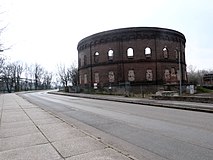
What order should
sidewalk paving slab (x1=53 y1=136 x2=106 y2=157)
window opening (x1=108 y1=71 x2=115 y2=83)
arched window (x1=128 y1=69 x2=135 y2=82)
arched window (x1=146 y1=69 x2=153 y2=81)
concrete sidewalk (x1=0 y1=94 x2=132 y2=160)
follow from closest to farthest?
concrete sidewalk (x1=0 y1=94 x2=132 y2=160) → sidewalk paving slab (x1=53 y1=136 x2=106 y2=157) → arched window (x1=146 y1=69 x2=153 y2=81) → arched window (x1=128 y1=69 x2=135 y2=82) → window opening (x1=108 y1=71 x2=115 y2=83)

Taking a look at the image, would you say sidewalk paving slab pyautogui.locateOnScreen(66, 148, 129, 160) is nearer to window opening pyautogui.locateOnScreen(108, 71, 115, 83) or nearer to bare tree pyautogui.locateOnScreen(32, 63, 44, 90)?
window opening pyautogui.locateOnScreen(108, 71, 115, 83)

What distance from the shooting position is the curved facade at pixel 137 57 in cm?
4806

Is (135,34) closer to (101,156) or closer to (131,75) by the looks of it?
(131,75)

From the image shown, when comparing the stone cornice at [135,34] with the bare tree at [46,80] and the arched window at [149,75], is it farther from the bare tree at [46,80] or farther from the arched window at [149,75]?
the bare tree at [46,80]

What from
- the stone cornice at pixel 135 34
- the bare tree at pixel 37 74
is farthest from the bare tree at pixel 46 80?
the stone cornice at pixel 135 34

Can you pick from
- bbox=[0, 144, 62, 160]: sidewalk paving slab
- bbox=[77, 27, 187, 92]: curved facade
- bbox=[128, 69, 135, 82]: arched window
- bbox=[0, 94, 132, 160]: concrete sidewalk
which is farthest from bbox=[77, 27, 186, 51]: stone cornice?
bbox=[0, 144, 62, 160]: sidewalk paving slab

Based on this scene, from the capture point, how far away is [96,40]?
172 ft

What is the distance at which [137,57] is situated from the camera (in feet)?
159

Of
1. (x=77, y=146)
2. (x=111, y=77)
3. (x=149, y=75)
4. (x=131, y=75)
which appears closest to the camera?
(x=77, y=146)

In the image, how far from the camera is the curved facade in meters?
48.1

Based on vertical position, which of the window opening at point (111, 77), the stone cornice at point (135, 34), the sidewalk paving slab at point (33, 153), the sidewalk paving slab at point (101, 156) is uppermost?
the stone cornice at point (135, 34)

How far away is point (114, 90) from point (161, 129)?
3217 cm

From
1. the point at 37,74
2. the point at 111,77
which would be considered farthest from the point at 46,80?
the point at 111,77

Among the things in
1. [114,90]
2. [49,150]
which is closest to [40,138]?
[49,150]
